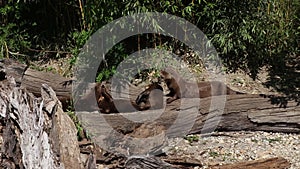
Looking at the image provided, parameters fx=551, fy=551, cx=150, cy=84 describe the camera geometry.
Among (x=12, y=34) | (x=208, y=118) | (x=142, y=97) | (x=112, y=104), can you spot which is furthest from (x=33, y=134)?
(x=12, y=34)

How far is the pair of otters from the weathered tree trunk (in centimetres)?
90

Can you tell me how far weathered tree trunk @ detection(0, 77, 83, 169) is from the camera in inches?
116

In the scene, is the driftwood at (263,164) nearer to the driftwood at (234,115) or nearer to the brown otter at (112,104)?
the driftwood at (234,115)

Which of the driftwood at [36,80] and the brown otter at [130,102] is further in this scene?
the driftwood at [36,80]

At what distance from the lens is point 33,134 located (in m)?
3.06

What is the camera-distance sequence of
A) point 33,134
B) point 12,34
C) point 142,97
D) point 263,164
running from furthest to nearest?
point 12,34 < point 142,97 < point 263,164 < point 33,134

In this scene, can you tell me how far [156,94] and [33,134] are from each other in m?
1.51

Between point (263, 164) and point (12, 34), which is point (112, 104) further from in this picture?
point (12, 34)

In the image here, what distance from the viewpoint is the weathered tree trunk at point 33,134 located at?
2959 mm

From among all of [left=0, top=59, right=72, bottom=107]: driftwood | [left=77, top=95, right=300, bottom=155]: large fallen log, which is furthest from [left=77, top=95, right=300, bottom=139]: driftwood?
[left=0, top=59, right=72, bottom=107]: driftwood

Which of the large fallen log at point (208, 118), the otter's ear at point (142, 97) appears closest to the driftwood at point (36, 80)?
the large fallen log at point (208, 118)

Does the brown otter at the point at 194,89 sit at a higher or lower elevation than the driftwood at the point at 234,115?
higher

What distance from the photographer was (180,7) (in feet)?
16.4

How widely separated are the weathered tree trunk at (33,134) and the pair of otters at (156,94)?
899 millimetres
